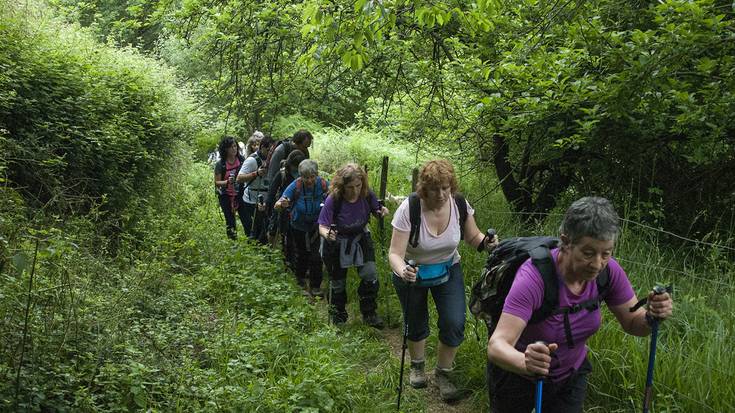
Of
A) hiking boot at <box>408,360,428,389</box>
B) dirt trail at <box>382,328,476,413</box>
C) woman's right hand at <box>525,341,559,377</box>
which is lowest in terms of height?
dirt trail at <box>382,328,476,413</box>

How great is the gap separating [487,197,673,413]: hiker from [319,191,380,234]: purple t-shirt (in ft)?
11.6

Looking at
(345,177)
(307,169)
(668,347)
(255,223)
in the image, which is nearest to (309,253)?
(307,169)

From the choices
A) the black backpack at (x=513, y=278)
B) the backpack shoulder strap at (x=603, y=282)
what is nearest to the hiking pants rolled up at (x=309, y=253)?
the black backpack at (x=513, y=278)

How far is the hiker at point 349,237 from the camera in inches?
259

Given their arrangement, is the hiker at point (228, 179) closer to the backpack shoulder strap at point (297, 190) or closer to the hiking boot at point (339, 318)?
the backpack shoulder strap at point (297, 190)

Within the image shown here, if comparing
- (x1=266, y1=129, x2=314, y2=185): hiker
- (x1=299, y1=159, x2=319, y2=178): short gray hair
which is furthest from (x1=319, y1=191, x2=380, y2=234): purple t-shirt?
(x1=266, y1=129, x2=314, y2=185): hiker

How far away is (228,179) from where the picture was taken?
9820 millimetres

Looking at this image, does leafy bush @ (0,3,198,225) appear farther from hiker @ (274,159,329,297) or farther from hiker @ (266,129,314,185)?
hiker @ (274,159,329,297)

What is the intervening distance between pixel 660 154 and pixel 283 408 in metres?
5.90

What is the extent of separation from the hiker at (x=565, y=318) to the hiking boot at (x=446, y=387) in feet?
6.29

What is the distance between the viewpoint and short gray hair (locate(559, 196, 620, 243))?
2695 millimetres

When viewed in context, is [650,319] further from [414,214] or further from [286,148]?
[286,148]

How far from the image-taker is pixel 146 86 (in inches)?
384

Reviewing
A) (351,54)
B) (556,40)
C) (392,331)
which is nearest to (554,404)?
(351,54)
